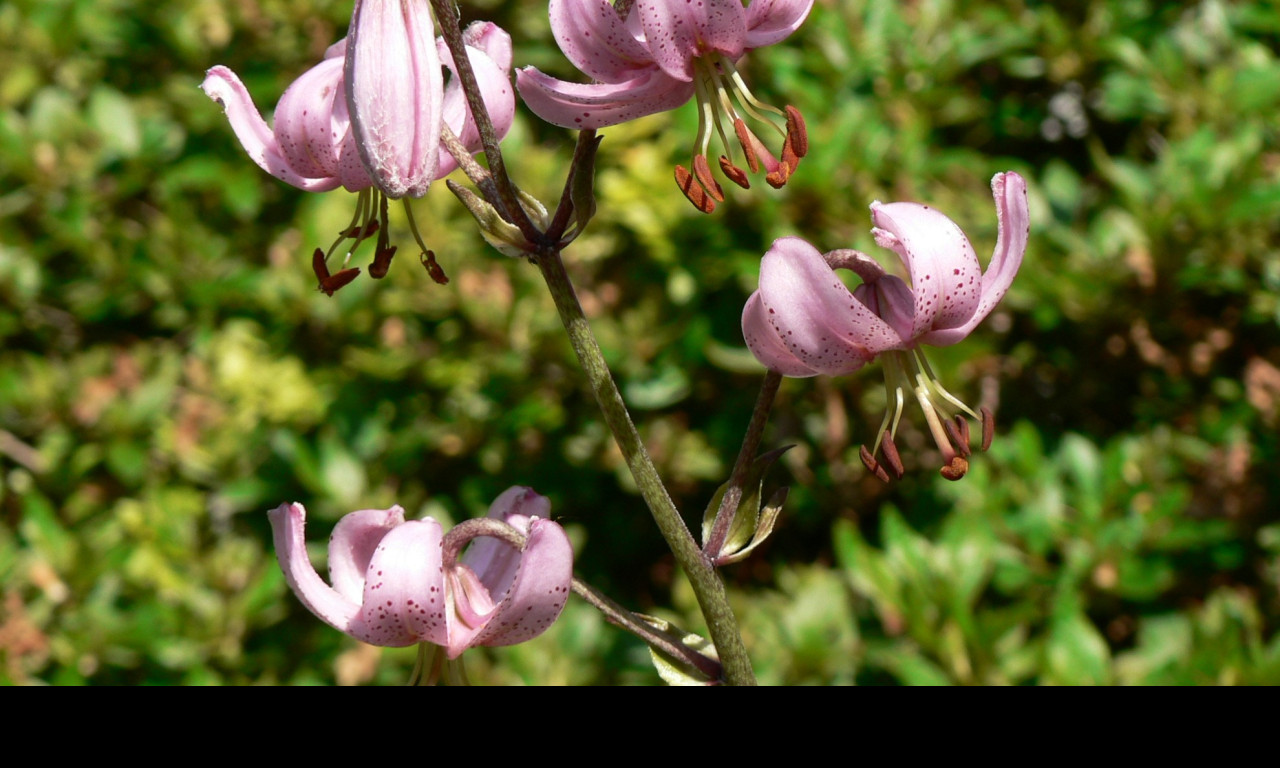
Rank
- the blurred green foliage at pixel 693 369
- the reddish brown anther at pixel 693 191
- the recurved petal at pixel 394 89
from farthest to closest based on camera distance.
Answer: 1. the blurred green foliage at pixel 693 369
2. the reddish brown anther at pixel 693 191
3. the recurved petal at pixel 394 89

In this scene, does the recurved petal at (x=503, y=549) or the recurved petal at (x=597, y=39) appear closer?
the recurved petal at (x=597, y=39)

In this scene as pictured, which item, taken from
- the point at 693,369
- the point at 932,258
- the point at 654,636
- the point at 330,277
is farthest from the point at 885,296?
the point at 693,369

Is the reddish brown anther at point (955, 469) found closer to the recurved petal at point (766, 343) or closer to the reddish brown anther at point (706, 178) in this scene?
the recurved petal at point (766, 343)

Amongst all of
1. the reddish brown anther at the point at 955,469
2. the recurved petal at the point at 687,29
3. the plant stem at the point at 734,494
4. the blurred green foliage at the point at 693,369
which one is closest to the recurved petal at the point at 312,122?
the recurved petal at the point at 687,29

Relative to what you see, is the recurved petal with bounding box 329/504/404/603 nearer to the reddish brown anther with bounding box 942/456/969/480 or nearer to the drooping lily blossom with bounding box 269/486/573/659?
the drooping lily blossom with bounding box 269/486/573/659
